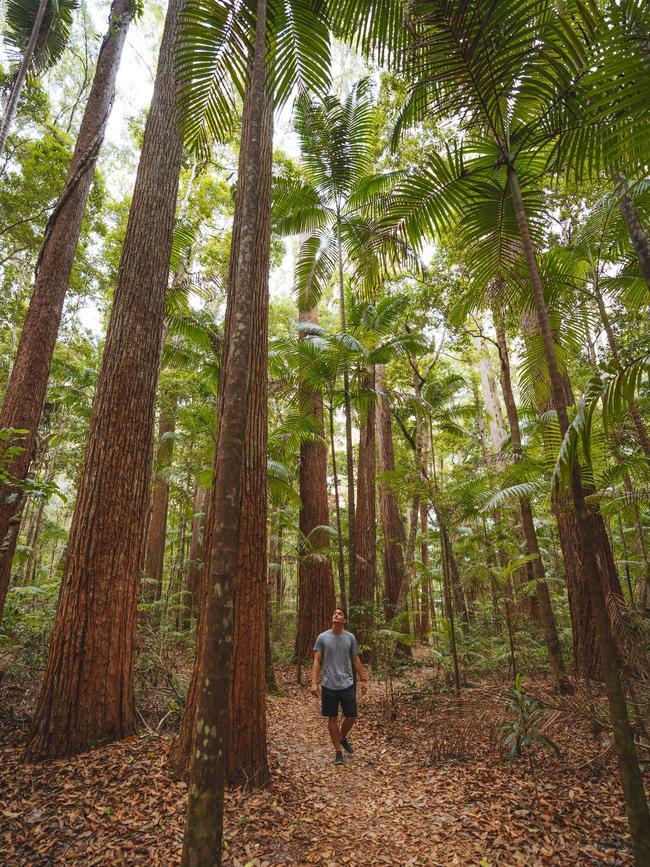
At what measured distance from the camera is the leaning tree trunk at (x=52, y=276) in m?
6.05

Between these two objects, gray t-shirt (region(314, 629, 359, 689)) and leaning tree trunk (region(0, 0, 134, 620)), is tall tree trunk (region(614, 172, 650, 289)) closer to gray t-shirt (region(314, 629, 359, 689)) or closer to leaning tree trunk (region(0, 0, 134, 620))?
gray t-shirt (region(314, 629, 359, 689))

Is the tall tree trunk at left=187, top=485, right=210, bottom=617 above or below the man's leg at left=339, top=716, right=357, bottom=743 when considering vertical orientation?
above

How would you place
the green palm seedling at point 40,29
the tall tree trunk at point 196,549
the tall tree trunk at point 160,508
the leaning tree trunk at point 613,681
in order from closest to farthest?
the leaning tree trunk at point 613,681 → the green palm seedling at point 40,29 → the tall tree trunk at point 160,508 → the tall tree trunk at point 196,549

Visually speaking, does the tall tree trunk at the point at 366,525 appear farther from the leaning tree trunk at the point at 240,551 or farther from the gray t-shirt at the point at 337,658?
the leaning tree trunk at the point at 240,551

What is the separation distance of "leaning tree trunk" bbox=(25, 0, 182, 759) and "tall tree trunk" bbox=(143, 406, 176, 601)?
6.95 meters

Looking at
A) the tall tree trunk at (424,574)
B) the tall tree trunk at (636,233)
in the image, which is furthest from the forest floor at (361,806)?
the tall tree trunk at (424,574)

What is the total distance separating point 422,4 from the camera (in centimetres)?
327

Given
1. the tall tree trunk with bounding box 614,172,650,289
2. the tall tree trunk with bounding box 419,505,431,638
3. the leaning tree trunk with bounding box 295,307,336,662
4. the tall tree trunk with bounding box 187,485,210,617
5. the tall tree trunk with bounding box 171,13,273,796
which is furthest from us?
the tall tree trunk with bounding box 419,505,431,638

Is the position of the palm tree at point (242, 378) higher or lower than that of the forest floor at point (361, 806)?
higher

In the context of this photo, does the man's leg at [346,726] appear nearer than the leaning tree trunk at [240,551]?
No

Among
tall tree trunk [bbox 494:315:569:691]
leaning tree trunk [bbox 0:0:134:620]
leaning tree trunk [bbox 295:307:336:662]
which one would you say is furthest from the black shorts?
leaning tree trunk [bbox 0:0:134:620]

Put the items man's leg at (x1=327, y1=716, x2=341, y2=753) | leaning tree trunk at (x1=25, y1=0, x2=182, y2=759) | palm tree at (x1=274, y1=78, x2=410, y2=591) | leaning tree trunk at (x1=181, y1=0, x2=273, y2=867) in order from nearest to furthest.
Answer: leaning tree trunk at (x1=181, y1=0, x2=273, y2=867)
leaning tree trunk at (x1=25, y1=0, x2=182, y2=759)
man's leg at (x1=327, y1=716, x2=341, y2=753)
palm tree at (x1=274, y1=78, x2=410, y2=591)

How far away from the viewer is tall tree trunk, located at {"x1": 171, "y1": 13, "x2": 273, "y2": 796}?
6.59ft

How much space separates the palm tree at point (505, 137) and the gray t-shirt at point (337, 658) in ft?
11.4
